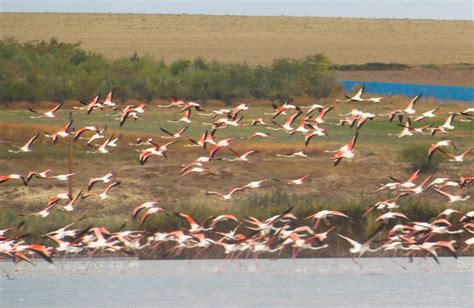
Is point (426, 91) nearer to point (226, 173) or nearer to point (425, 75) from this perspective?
point (425, 75)

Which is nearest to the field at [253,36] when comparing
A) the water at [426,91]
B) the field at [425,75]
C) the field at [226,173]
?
the field at [425,75]

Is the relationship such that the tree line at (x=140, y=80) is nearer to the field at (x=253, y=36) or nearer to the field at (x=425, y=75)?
the field at (x=425, y=75)

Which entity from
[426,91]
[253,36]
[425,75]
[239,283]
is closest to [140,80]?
[426,91]

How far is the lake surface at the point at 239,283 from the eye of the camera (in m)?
26.0

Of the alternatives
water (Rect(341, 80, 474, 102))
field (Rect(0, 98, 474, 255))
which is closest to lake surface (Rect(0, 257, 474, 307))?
field (Rect(0, 98, 474, 255))

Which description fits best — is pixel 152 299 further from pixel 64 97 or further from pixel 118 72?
pixel 118 72

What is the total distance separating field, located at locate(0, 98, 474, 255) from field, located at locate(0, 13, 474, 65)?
2283 inches

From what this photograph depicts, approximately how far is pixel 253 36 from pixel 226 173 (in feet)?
337

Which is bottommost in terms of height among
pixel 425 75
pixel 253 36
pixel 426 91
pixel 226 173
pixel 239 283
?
pixel 253 36

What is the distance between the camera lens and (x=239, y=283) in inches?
1144

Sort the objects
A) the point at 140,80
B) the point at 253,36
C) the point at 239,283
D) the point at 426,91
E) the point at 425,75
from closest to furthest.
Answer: the point at 239,283, the point at 140,80, the point at 426,91, the point at 425,75, the point at 253,36

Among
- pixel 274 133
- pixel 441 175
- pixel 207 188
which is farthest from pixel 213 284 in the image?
pixel 274 133

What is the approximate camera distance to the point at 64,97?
62031 millimetres

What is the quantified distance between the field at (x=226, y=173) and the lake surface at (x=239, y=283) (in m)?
1.02
